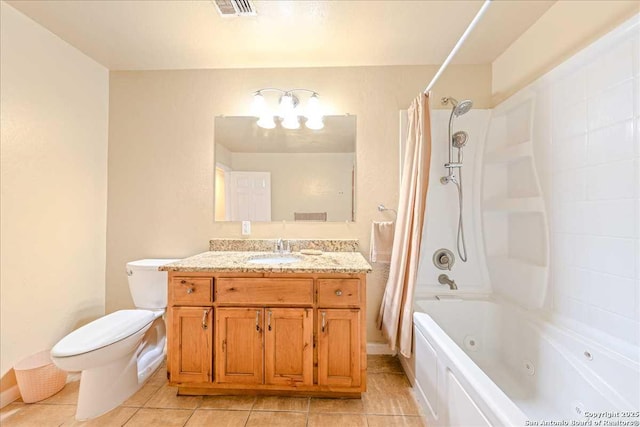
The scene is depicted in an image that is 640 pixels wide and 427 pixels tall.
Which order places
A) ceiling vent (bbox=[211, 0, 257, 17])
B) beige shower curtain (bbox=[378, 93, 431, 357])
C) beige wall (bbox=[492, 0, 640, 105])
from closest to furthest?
beige wall (bbox=[492, 0, 640, 105])
ceiling vent (bbox=[211, 0, 257, 17])
beige shower curtain (bbox=[378, 93, 431, 357])

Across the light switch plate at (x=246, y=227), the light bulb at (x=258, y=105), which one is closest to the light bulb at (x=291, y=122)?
the light bulb at (x=258, y=105)

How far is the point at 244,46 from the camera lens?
2002 mm

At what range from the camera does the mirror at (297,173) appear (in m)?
2.24

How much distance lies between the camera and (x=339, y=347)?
1.63m

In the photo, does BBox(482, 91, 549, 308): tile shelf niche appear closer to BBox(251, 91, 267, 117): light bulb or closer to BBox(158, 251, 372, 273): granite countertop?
BBox(158, 251, 372, 273): granite countertop

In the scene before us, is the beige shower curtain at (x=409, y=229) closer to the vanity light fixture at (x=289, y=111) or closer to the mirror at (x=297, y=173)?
the mirror at (x=297, y=173)

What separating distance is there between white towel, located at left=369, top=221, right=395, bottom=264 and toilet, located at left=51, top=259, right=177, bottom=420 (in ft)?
5.09

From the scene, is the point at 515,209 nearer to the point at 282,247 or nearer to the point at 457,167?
the point at 457,167

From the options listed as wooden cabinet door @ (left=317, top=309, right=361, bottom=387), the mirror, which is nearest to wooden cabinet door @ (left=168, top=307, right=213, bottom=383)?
wooden cabinet door @ (left=317, top=309, right=361, bottom=387)

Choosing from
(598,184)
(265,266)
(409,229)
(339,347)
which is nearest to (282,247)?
(265,266)

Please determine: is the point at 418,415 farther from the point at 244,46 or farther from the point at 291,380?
the point at 244,46

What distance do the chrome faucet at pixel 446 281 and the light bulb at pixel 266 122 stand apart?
1.78 m

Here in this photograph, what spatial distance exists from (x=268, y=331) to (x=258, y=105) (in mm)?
1636

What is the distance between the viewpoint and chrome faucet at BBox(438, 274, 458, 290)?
212 centimetres
